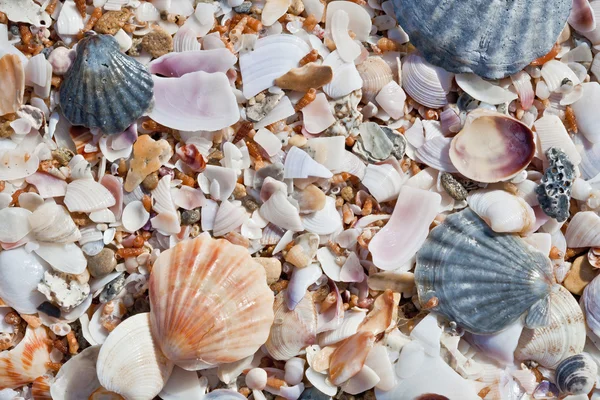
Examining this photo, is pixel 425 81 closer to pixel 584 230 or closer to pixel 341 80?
pixel 341 80

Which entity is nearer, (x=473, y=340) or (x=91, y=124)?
(x=91, y=124)

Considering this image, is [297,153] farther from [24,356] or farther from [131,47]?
[24,356]

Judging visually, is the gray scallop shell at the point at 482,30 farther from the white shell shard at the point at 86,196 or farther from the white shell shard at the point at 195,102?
the white shell shard at the point at 86,196

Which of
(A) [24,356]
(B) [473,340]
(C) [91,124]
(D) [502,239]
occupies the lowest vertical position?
(B) [473,340]

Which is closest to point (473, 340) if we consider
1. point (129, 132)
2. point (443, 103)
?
point (443, 103)

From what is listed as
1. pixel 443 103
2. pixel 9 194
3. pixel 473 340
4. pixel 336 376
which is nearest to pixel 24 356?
pixel 9 194

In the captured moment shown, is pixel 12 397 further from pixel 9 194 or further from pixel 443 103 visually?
pixel 443 103

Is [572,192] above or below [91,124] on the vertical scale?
below
